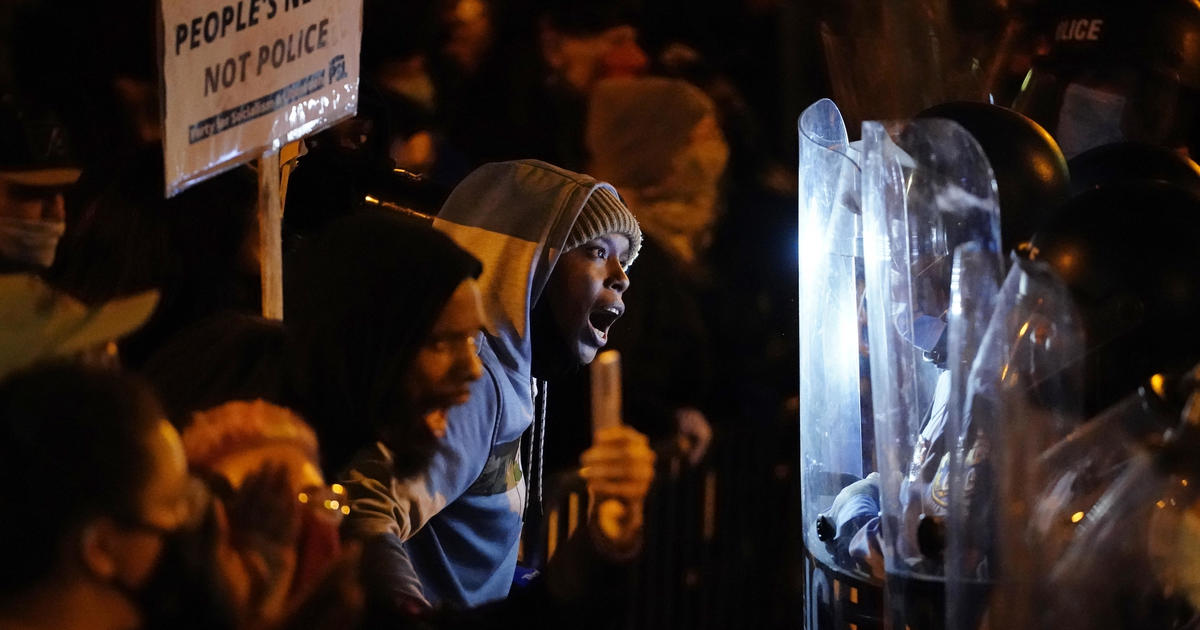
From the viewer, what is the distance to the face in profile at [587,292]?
9.16 ft

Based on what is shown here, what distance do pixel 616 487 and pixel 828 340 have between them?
69 cm

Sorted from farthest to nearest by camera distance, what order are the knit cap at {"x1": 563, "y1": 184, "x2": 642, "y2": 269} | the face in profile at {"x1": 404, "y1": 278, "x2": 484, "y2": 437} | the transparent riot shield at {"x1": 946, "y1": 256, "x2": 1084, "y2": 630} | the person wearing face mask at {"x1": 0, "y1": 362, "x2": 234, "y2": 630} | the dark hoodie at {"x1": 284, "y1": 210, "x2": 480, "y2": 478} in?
1. the knit cap at {"x1": 563, "y1": 184, "x2": 642, "y2": 269}
2. the transparent riot shield at {"x1": 946, "y1": 256, "x2": 1084, "y2": 630}
3. the face in profile at {"x1": 404, "y1": 278, "x2": 484, "y2": 437}
4. the dark hoodie at {"x1": 284, "y1": 210, "x2": 480, "y2": 478}
5. the person wearing face mask at {"x1": 0, "y1": 362, "x2": 234, "y2": 630}

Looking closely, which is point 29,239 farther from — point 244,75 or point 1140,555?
point 1140,555

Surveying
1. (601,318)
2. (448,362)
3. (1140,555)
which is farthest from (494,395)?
(1140,555)

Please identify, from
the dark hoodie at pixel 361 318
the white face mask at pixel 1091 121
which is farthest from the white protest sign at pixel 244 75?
the white face mask at pixel 1091 121

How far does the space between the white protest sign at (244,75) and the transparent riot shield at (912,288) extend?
1.12 metres

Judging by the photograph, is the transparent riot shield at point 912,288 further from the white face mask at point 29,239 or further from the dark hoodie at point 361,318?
the white face mask at point 29,239

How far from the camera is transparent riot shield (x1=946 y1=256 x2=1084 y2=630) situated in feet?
7.42

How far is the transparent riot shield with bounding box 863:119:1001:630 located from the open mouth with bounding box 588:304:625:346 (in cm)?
64

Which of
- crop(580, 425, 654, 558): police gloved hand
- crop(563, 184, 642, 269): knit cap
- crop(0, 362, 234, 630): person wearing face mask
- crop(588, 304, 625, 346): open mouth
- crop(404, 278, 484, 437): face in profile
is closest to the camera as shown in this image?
crop(0, 362, 234, 630): person wearing face mask

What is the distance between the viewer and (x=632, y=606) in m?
3.29

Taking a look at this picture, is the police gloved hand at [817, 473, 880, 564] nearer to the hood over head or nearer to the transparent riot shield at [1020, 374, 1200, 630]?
the transparent riot shield at [1020, 374, 1200, 630]

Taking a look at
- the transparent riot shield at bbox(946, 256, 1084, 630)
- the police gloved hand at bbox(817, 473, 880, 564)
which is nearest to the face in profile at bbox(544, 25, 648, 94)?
the police gloved hand at bbox(817, 473, 880, 564)

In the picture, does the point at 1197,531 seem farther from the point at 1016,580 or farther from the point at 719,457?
the point at 719,457
